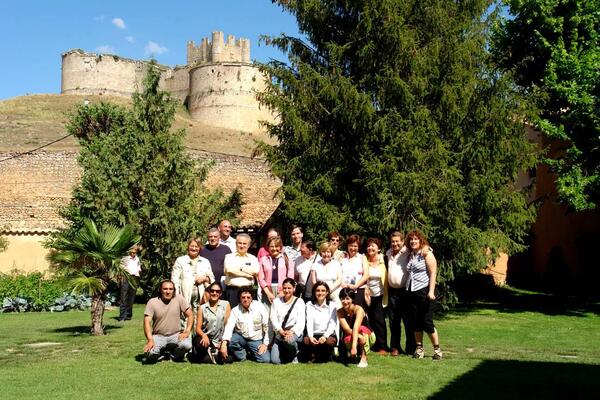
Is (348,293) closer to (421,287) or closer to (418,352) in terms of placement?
(421,287)

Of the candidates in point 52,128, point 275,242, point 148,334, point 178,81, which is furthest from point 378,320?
point 178,81

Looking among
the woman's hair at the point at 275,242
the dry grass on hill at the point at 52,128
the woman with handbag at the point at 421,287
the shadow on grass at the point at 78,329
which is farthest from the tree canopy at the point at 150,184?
the dry grass on hill at the point at 52,128

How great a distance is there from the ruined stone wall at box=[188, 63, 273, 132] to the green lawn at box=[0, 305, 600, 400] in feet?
178

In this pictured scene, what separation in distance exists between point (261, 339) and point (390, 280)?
73.2 inches

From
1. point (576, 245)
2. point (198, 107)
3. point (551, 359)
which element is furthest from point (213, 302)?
point (198, 107)

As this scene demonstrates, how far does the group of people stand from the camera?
27.4 ft

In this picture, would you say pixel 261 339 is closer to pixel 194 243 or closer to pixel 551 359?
pixel 194 243

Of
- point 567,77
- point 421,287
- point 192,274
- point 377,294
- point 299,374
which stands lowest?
point 299,374

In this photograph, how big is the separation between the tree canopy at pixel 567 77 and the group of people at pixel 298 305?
8805mm

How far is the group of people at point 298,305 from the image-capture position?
836cm

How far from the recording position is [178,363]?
8.35 m

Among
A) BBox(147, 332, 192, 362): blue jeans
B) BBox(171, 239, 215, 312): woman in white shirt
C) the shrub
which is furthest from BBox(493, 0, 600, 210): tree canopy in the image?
the shrub

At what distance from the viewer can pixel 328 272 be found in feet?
29.6

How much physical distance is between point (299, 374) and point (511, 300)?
14276 mm
